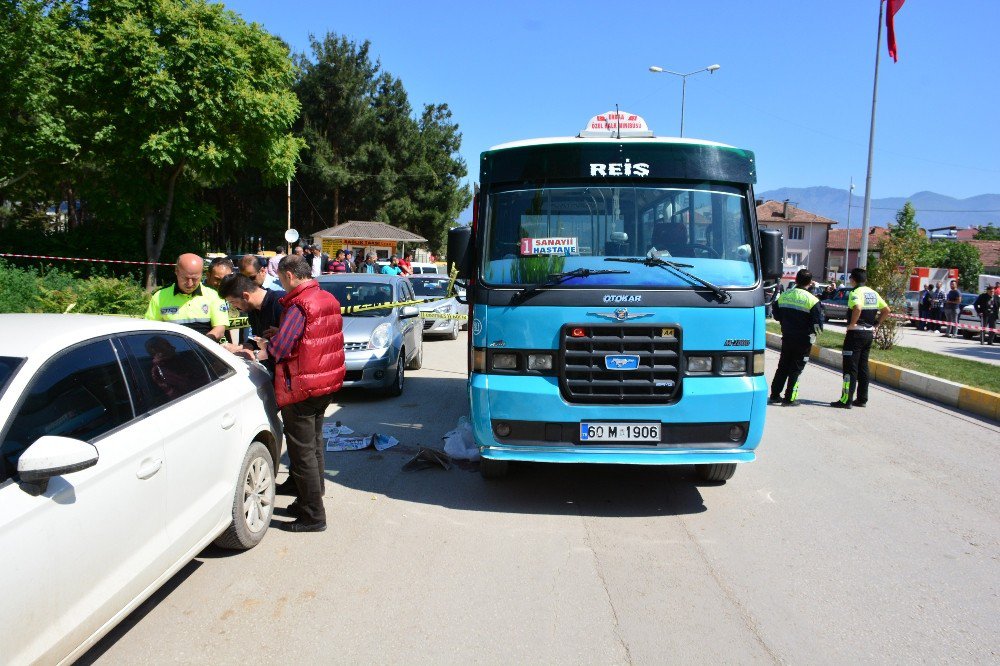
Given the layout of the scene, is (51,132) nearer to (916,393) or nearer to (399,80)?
(916,393)

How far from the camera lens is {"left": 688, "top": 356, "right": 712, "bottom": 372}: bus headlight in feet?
17.7

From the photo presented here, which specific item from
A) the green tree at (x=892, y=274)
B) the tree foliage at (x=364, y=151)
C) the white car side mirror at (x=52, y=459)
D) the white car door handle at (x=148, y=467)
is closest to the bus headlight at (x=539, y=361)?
the white car door handle at (x=148, y=467)

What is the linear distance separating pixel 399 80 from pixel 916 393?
165 ft

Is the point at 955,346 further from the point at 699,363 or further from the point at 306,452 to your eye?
the point at 306,452

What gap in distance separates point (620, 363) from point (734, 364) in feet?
2.85

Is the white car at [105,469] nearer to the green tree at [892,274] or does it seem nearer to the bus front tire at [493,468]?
the bus front tire at [493,468]

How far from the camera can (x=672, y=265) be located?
17.8ft

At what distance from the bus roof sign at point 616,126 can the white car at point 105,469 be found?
365cm

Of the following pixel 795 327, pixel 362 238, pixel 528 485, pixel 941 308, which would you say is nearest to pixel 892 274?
pixel 795 327

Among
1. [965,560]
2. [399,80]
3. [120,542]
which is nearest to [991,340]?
[965,560]

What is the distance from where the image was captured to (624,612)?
12.7ft

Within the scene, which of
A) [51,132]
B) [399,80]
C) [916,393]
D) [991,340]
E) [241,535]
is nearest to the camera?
[241,535]

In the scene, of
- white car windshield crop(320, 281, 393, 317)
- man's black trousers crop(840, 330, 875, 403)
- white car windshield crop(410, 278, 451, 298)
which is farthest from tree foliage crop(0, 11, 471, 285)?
man's black trousers crop(840, 330, 875, 403)

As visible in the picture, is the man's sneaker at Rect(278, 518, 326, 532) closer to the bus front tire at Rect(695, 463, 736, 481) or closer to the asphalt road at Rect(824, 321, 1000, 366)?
the bus front tire at Rect(695, 463, 736, 481)
